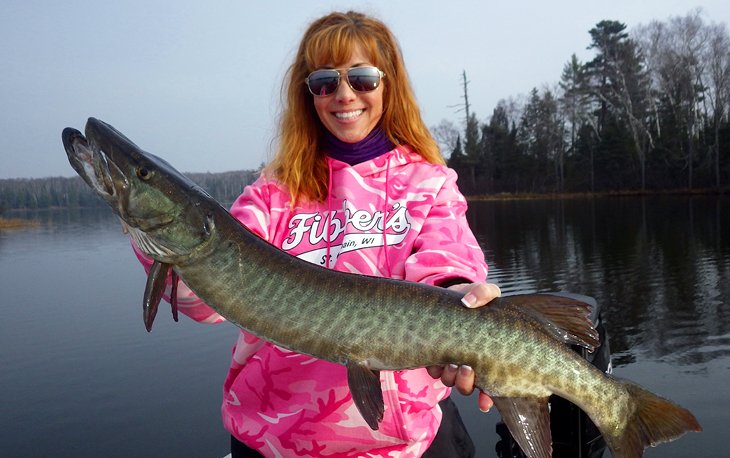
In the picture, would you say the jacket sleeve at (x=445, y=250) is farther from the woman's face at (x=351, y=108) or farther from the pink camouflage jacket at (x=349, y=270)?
the woman's face at (x=351, y=108)

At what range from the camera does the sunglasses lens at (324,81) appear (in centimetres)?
267

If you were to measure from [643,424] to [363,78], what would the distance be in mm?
1854

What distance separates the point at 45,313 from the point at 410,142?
14.9 m

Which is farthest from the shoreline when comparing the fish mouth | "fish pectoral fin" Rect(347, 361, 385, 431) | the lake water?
the fish mouth

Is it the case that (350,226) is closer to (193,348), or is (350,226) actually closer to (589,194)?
(193,348)

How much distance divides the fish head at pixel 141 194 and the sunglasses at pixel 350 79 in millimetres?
866

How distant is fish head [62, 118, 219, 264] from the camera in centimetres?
217

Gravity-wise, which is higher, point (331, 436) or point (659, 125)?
point (659, 125)

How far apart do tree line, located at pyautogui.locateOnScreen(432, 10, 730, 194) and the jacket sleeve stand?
4313 centimetres

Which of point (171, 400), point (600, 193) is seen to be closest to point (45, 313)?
point (171, 400)

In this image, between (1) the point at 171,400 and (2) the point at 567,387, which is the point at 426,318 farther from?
(1) the point at 171,400

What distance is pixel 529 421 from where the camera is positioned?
220 centimetres

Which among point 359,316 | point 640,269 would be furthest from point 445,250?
point 640,269

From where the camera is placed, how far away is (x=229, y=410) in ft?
8.32
